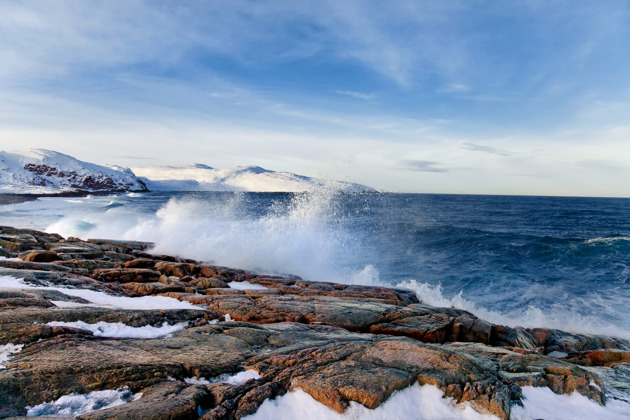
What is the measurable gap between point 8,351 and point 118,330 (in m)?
1.53

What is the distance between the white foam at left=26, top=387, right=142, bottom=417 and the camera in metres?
3.60

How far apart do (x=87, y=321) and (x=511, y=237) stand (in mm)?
38275

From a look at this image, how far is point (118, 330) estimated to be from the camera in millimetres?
5816

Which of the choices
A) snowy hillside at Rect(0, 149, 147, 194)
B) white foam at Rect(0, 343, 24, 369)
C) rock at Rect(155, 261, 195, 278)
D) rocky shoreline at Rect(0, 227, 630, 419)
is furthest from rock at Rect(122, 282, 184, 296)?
snowy hillside at Rect(0, 149, 147, 194)

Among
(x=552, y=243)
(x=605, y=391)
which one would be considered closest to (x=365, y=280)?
(x=605, y=391)

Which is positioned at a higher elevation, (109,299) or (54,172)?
(54,172)

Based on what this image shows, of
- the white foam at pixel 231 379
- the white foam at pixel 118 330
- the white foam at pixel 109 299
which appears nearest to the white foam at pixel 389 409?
the white foam at pixel 231 379

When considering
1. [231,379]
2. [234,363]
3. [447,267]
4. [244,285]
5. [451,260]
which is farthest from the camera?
[451,260]

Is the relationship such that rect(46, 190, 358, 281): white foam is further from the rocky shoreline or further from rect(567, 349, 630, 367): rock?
rect(567, 349, 630, 367): rock

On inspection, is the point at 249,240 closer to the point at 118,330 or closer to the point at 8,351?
the point at 118,330

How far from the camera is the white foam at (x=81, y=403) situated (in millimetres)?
3596

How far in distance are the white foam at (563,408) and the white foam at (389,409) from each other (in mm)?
679

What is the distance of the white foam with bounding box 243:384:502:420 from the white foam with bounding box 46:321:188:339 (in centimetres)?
295

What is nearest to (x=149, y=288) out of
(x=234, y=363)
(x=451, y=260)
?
(x=234, y=363)
